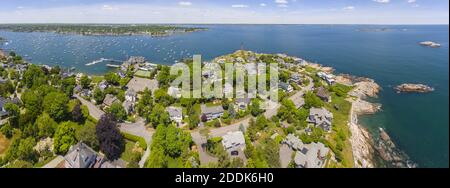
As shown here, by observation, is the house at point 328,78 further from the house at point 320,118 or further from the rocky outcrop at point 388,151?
the rocky outcrop at point 388,151

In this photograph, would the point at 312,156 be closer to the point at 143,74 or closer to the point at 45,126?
the point at 45,126

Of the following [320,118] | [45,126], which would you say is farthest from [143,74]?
[320,118]

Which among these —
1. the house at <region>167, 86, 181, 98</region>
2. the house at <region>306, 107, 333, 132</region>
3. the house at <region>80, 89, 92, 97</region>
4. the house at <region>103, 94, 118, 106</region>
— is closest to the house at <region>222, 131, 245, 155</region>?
the house at <region>306, 107, 333, 132</region>

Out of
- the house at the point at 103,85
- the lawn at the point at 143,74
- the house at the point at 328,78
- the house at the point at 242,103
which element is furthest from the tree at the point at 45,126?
the house at the point at 328,78

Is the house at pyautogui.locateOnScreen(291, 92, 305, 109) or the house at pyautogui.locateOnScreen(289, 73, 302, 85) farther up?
the house at pyautogui.locateOnScreen(289, 73, 302, 85)

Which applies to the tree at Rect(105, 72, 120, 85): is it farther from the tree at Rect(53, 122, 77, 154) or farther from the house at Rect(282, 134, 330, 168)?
the house at Rect(282, 134, 330, 168)
